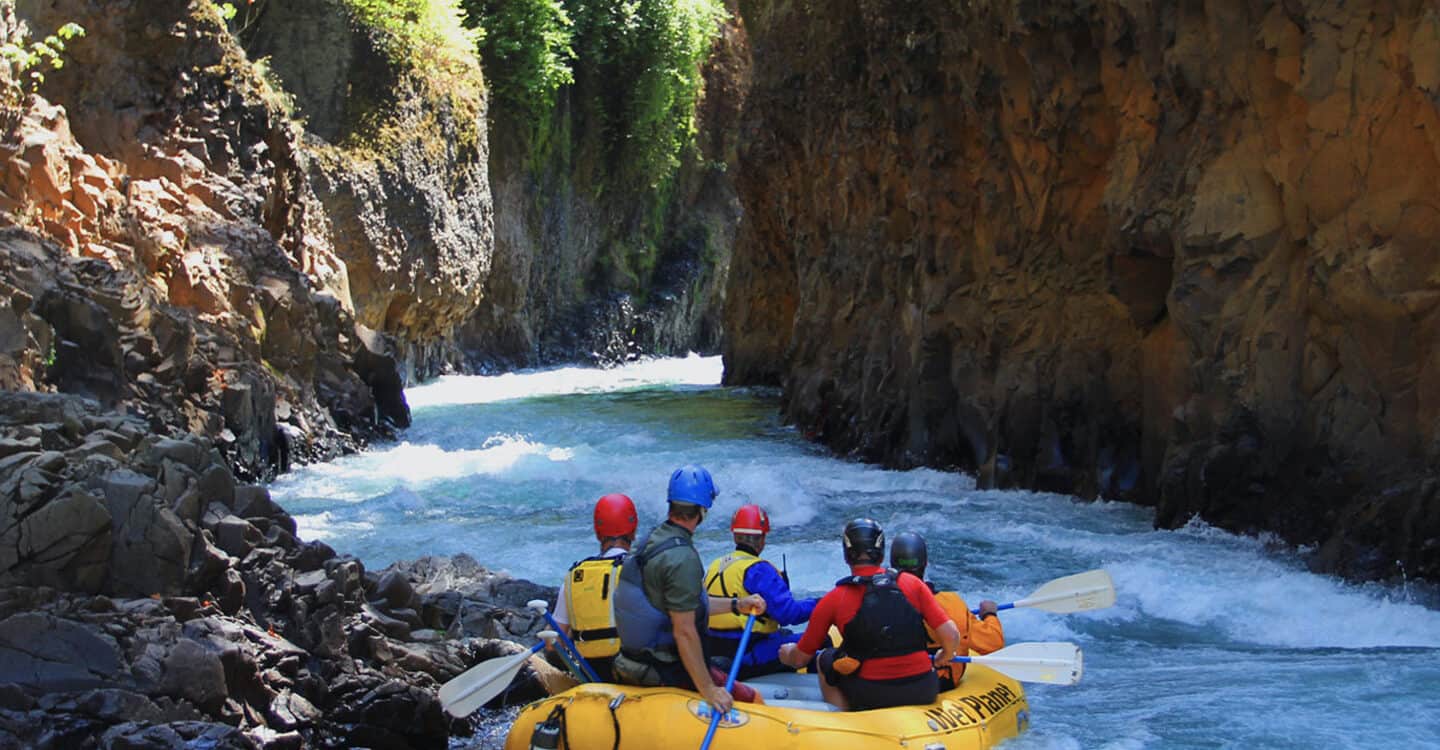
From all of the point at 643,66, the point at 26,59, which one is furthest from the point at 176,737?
the point at 643,66

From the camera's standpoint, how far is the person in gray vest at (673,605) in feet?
16.5

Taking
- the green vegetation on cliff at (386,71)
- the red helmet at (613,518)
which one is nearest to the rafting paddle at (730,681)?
the red helmet at (613,518)

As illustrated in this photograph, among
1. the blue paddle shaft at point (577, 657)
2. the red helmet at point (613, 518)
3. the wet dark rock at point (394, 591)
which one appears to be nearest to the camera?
the red helmet at point (613, 518)

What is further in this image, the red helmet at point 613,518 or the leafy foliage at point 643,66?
the leafy foliage at point 643,66

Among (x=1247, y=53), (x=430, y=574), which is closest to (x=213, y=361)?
(x=430, y=574)

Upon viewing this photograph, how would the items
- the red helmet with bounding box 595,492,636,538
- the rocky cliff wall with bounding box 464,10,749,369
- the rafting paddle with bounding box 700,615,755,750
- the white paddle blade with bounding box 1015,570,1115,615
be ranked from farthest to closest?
the rocky cliff wall with bounding box 464,10,749,369, the white paddle blade with bounding box 1015,570,1115,615, the red helmet with bounding box 595,492,636,538, the rafting paddle with bounding box 700,615,755,750

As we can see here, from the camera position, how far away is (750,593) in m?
5.70

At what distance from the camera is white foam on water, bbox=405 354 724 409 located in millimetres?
27781

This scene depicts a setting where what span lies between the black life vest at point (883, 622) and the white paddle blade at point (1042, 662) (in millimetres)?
532

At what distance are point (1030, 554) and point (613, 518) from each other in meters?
6.10

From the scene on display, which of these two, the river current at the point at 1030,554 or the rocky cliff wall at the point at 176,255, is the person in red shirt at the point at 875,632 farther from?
the rocky cliff wall at the point at 176,255

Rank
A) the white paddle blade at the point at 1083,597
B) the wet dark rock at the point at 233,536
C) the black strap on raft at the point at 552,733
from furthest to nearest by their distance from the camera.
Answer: the wet dark rock at the point at 233,536, the white paddle blade at the point at 1083,597, the black strap on raft at the point at 552,733

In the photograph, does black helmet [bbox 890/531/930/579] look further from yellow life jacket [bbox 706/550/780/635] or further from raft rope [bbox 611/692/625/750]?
raft rope [bbox 611/692/625/750]

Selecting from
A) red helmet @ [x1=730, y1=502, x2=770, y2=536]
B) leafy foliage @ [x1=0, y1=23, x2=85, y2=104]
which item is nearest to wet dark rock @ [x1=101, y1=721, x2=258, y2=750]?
red helmet @ [x1=730, y1=502, x2=770, y2=536]
